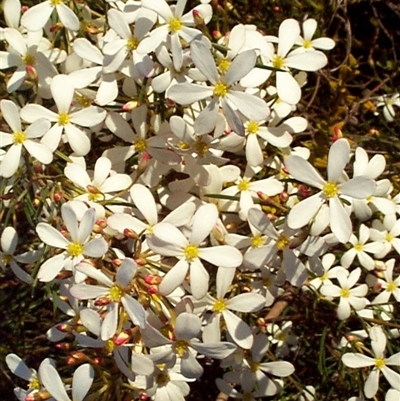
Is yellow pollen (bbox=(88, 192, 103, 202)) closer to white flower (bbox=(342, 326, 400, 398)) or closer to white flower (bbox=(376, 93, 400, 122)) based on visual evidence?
white flower (bbox=(342, 326, 400, 398))

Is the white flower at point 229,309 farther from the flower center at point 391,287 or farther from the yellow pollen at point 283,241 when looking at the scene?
the flower center at point 391,287

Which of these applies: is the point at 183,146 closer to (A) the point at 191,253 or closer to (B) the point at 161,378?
(A) the point at 191,253

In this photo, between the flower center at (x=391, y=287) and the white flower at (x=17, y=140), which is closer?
the white flower at (x=17, y=140)

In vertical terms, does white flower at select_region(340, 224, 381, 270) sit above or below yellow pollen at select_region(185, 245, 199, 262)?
below

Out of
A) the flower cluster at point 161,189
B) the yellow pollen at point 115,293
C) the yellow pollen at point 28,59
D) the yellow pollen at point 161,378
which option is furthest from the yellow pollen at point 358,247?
the yellow pollen at point 28,59

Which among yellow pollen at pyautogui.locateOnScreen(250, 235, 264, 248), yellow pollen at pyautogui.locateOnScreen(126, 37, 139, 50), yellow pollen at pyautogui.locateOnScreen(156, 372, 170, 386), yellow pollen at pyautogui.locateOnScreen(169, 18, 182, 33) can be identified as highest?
yellow pollen at pyautogui.locateOnScreen(169, 18, 182, 33)

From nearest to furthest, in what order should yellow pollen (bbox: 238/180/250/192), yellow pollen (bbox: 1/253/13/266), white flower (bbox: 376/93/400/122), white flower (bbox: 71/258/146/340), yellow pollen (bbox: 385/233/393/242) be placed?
white flower (bbox: 71/258/146/340) → yellow pollen (bbox: 238/180/250/192) → yellow pollen (bbox: 1/253/13/266) → yellow pollen (bbox: 385/233/393/242) → white flower (bbox: 376/93/400/122)

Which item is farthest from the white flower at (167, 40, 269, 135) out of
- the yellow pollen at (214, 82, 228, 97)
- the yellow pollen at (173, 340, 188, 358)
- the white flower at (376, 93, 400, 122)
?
the white flower at (376, 93, 400, 122)
